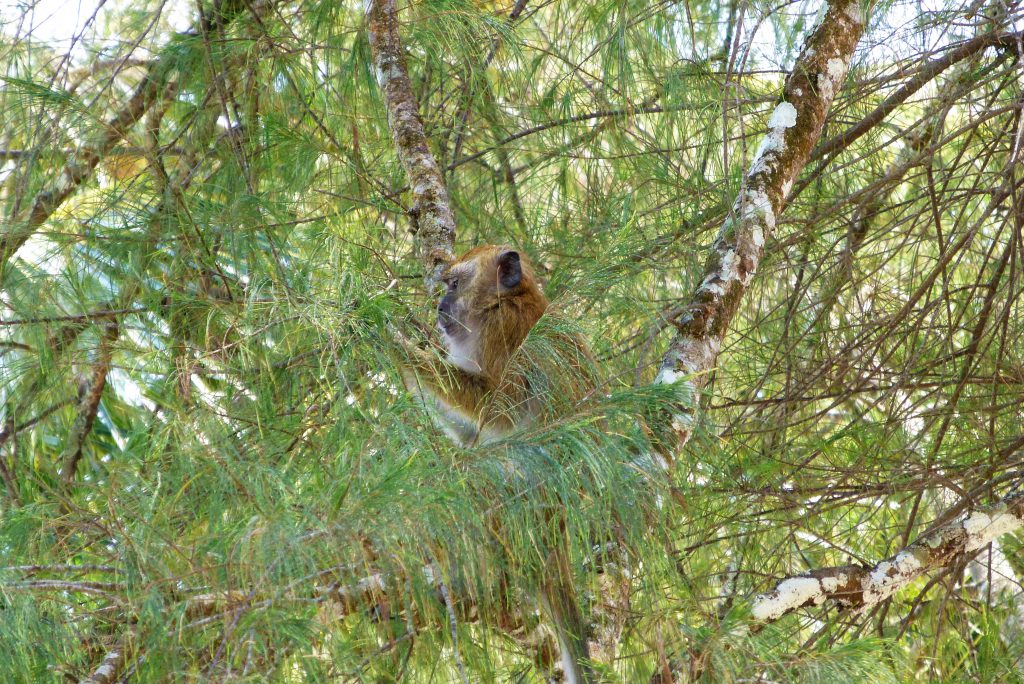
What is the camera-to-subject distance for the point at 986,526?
301cm

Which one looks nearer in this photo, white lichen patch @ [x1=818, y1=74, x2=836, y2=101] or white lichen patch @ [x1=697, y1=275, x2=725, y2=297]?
white lichen patch @ [x1=697, y1=275, x2=725, y2=297]

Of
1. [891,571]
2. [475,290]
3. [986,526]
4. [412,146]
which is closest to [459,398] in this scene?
[475,290]

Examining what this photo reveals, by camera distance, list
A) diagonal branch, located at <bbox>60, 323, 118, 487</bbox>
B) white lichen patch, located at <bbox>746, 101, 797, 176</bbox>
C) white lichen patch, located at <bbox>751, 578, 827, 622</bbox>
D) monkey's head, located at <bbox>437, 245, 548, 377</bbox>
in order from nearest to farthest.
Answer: white lichen patch, located at <bbox>751, 578, 827, 622</bbox>, white lichen patch, located at <bbox>746, 101, 797, 176</bbox>, monkey's head, located at <bbox>437, 245, 548, 377</bbox>, diagonal branch, located at <bbox>60, 323, 118, 487</bbox>

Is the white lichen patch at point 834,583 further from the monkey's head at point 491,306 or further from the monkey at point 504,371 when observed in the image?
the monkey's head at point 491,306

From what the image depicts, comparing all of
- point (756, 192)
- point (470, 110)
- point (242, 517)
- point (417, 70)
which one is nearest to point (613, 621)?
point (242, 517)

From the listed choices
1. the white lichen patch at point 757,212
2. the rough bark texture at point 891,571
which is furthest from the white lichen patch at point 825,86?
the rough bark texture at point 891,571

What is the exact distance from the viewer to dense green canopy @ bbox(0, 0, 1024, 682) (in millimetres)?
1863

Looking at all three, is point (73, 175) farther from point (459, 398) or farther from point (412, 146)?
point (459, 398)

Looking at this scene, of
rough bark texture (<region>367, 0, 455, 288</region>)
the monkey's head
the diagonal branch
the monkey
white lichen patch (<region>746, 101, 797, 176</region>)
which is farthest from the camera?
the diagonal branch

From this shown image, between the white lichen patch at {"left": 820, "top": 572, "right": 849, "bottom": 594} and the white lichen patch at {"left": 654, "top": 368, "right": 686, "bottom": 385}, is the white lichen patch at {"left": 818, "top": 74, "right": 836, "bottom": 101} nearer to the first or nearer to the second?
the white lichen patch at {"left": 654, "top": 368, "right": 686, "bottom": 385}

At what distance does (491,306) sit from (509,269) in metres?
0.19

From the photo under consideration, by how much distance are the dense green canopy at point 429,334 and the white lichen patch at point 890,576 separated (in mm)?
161

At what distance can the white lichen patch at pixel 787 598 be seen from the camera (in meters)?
2.66

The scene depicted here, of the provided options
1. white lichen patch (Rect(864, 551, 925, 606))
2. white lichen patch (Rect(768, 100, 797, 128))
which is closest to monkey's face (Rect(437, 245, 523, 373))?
white lichen patch (Rect(768, 100, 797, 128))
